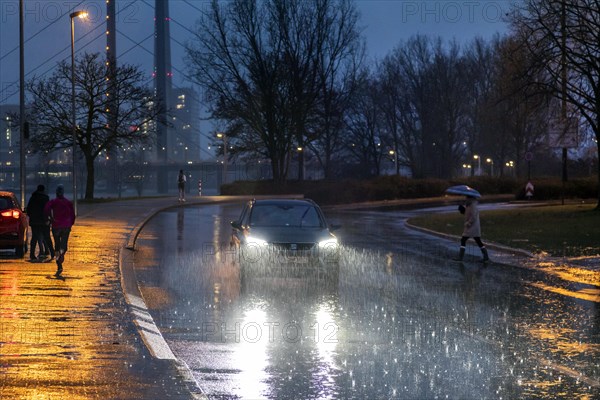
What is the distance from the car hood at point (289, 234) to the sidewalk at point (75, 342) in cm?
266

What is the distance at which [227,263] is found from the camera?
19.0 m

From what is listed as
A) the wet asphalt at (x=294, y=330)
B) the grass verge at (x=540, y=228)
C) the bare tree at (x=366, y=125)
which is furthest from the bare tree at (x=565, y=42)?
the bare tree at (x=366, y=125)

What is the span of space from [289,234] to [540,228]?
639 inches

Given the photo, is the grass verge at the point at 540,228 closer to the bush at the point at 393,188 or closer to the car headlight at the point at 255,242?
the car headlight at the point at 255,242

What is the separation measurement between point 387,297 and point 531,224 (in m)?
18.8

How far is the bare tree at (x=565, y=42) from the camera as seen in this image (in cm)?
3055

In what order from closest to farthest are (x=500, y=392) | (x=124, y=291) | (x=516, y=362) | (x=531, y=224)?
(x=500, y=392), (x=516, y=362), (x=124, y=291), (x=531, y=224)

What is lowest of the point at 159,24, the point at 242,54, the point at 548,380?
the point at 548,380

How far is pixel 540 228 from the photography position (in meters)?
29.2

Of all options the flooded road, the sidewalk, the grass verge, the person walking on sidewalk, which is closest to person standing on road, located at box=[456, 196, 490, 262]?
the flooded road

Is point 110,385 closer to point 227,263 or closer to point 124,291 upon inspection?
point 124,291

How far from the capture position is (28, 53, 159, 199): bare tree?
49844 millimetres

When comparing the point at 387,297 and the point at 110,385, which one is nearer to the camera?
the point at 110,385

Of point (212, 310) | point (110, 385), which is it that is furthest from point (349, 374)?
point (212, 310)
